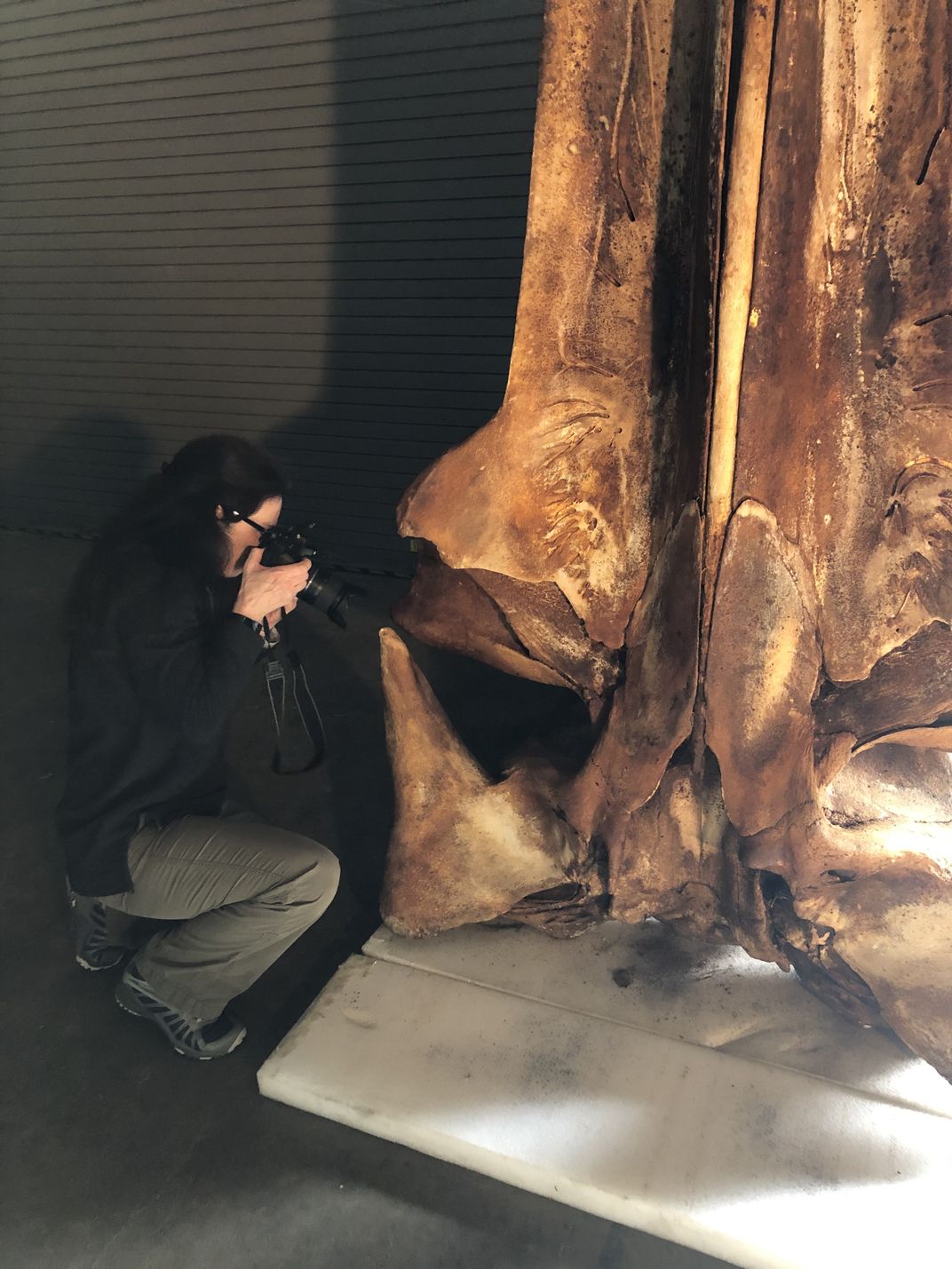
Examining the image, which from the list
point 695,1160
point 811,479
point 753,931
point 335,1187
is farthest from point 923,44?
point 335,1187

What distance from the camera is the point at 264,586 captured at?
189 cm

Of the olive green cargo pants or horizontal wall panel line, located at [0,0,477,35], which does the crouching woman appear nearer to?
the olive green cargo pants

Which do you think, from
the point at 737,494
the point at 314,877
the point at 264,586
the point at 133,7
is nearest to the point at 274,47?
the point at 133,7

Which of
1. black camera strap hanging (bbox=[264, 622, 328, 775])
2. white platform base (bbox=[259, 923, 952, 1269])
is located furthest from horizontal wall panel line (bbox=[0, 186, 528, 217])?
white platform base (bbox=[259, 923, 952, 1269])

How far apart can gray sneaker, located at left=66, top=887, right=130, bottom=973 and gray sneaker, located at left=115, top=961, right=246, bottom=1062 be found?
0.53ft

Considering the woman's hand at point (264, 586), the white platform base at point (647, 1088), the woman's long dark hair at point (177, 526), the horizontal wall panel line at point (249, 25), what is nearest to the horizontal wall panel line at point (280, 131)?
the horizontal wall panel line at point (249, 25)

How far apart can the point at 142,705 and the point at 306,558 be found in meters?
0.45

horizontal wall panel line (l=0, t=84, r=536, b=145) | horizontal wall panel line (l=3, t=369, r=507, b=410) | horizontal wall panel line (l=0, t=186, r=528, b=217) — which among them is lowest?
horizontal wall panel line (l=3, t=369, r=507, b=410)

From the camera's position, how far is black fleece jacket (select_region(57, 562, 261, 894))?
1.83m

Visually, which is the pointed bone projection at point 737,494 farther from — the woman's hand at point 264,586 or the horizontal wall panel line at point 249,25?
the horizontal wall panel line at point 249,25

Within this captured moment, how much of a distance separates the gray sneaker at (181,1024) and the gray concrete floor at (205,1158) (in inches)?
1.2

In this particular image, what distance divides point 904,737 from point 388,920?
3.85 ft

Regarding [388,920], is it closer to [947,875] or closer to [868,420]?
[947,875]

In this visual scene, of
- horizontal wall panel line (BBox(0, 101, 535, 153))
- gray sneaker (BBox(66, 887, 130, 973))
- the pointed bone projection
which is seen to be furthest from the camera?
horizontal wall panel line (BBox(0, 101, 535, 153))
